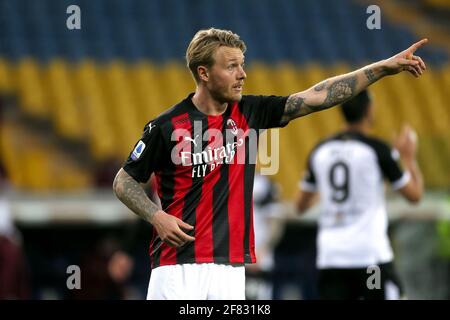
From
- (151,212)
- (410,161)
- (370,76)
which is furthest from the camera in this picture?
(410,161)

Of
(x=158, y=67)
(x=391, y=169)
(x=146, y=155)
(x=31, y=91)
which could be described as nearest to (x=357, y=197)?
(x=391, y=169)

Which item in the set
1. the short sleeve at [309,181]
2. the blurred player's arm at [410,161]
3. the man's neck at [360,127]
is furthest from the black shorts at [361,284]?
the man's neck at [360,127]

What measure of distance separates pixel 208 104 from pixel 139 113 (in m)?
8.25

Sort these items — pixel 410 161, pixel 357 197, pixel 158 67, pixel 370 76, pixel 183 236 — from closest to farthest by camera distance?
1. pixel 183 236
2. pixel 370 76
3. pixel 410 161
4. pixel 357 197
5. pixel 158 67

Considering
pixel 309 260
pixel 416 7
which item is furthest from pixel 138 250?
pixel 416 7

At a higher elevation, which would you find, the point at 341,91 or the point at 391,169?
the point at 341,91

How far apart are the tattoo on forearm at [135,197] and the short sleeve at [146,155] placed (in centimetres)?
5

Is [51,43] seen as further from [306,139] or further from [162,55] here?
[306,139]

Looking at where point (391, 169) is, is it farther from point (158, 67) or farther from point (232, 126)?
point (158, 67)

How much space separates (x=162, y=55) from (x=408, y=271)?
5670 mm

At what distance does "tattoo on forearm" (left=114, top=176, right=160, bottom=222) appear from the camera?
4.97 m

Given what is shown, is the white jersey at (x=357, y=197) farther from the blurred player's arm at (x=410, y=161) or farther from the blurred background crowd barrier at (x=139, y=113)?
the blurred background crowd barrier at (x=139, y=113)

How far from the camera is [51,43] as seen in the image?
14.4 metres

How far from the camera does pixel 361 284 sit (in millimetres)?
6910
